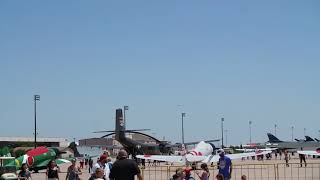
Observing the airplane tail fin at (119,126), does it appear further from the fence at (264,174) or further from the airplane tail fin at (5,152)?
the fence at (264,174)

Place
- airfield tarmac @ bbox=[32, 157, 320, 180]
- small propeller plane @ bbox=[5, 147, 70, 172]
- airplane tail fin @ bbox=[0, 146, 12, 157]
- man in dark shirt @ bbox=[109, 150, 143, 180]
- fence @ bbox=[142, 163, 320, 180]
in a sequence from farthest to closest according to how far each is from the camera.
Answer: small propeller plane @ bbox=[5, 147, 70, 172] → airplane tail fin @ bbox=[0, 146, 12, 157] → airfield tarmac @ bbox=[32, 157, 320, 180] → fence @ bbox=[142, 163, 320, 180] → man in dark shirt @ bbox=[109, 150, 143, 180]

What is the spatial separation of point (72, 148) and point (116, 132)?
4.71 m

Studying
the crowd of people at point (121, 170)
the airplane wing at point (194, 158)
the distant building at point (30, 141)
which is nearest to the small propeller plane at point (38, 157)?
the airplane wing at point (194, 158)

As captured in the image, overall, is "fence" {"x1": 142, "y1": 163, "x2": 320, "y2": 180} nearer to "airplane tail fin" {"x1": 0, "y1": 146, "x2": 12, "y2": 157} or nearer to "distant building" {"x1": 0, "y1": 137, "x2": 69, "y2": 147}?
"airplane tail fin" {"x1": 0, "y1": 146, "x2": 12, "y2": 157}

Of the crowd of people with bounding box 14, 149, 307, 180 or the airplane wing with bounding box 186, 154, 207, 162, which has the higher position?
the crowd of people with bounding box 14, 149, 307, 180

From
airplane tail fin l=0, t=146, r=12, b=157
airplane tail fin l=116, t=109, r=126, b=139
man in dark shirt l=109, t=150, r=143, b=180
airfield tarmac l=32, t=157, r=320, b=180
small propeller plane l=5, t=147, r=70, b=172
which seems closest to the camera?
man in dark shirt l=109, t=150, r=143, b=180

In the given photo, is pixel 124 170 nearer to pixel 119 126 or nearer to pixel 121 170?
pixel 121 170

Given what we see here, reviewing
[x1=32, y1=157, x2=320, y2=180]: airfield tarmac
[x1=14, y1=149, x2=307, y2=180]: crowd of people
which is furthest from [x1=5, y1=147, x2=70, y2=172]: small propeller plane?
[x1=14, y1=149, x2=307, y2=180]: crowd of people

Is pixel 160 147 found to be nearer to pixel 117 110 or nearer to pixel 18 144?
pixel 117 110

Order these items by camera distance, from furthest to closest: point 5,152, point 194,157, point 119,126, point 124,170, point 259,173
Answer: point 119,126 → point 194,157 → point 5,152 → point 259,173 → point 124,170

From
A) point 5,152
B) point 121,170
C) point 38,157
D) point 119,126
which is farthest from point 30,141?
point 121,170

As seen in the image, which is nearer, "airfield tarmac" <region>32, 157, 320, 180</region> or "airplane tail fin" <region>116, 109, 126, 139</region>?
"airfield tarmac" <region>32, 157, 320, 180</region>

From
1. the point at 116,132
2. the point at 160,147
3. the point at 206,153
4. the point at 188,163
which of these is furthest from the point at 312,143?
the point at 188,163

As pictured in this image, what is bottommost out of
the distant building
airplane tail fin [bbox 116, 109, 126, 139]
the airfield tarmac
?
the distant building
